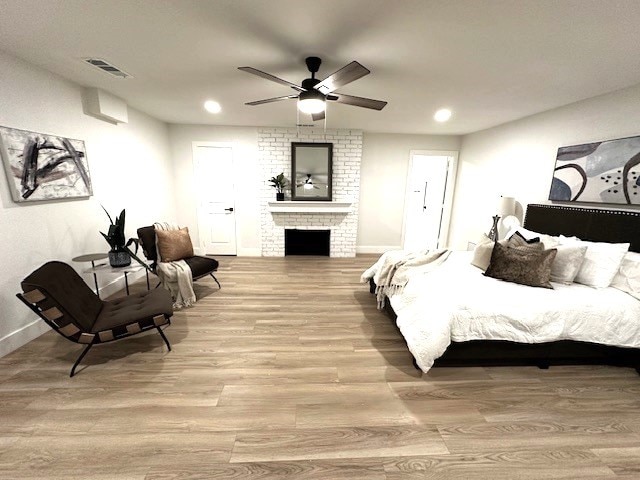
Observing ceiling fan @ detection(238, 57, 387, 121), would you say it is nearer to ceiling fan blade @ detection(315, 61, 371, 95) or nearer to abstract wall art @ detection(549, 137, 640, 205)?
ceiling fan blade @ detection(315, 61, 371, 95)

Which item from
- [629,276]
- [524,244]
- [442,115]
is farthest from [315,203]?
[629,276]

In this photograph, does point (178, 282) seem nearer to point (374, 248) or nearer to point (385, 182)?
point (374, 248)

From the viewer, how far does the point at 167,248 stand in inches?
127

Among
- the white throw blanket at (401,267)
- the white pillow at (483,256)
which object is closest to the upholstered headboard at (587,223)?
the white pillow at (483,256)

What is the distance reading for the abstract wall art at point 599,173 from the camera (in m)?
2.42

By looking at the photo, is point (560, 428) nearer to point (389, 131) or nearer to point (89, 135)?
point (389, 131)

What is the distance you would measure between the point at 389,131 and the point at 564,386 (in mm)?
4363

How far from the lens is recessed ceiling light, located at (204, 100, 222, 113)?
331cm

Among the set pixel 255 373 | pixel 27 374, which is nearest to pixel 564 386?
pixel 255 373

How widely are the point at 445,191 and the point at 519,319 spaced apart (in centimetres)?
399

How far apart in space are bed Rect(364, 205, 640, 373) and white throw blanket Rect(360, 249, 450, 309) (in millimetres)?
288

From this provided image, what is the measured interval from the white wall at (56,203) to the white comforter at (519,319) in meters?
3.44

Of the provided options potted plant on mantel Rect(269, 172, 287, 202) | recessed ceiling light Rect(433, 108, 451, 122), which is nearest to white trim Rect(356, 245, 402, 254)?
potted plant on mantel Rect(269, 172, 287, 202)

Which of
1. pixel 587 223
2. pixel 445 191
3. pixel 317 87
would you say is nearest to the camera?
pixel 317 87
